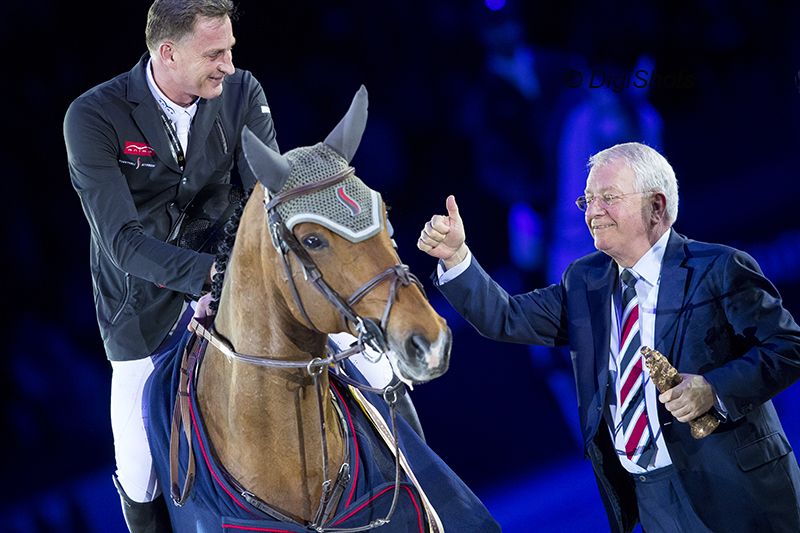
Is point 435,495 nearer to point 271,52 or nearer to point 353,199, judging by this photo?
point 353,199

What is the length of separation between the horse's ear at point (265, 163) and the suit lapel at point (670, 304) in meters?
1.08

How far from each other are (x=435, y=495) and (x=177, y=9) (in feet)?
4.37

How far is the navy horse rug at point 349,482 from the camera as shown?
211 cm

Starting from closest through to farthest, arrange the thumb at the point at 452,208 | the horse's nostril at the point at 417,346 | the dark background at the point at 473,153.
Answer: the horse's nostril at the point at 417,346 < the thumb at the point at 452,208 < the dark background at the point at 473,153

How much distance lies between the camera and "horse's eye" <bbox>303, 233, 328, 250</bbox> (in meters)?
1.87

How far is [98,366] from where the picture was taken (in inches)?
148

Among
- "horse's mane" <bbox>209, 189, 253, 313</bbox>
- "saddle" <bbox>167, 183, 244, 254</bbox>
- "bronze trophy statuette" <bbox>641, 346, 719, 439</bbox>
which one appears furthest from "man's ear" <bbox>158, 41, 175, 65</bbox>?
"bronze trophy statuette" <bbox>641, 346, 719, 439</bbox>

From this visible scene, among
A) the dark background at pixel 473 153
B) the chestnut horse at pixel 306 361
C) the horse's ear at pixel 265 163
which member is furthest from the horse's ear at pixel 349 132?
the dark background at pixel 473 153

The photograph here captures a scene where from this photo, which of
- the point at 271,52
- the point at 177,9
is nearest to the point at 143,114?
the point at 177,9

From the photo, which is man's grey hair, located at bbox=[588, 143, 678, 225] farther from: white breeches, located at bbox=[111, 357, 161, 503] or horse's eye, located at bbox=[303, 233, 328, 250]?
white breeches, located at bbox=[111, 357, 161, 503]

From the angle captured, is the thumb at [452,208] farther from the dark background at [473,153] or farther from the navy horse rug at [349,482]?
the dark background at [473,153]

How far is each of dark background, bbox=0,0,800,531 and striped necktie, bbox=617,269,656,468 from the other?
170cm

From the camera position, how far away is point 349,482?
2.15 m

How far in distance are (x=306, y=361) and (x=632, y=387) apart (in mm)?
941
